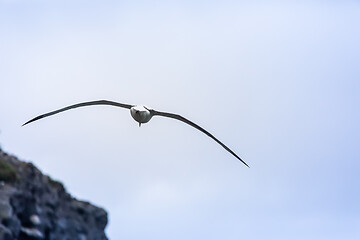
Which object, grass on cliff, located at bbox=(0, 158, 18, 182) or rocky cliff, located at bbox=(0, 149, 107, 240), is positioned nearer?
rocky cliff, located at bbox=(0, 149, 107, 240)

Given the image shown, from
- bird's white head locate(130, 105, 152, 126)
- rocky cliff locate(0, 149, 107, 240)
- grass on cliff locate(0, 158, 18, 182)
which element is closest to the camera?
bird's white head locate(130, 105, 152, 126)

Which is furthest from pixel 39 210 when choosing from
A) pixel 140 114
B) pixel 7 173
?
pixel 140 114

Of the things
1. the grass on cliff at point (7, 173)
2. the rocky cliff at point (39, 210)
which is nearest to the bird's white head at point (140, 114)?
the rocky cliff at point (39, 210)

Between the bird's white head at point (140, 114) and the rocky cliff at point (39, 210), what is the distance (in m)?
9.58

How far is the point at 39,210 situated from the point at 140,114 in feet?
35.3

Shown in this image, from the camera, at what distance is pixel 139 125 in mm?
80562

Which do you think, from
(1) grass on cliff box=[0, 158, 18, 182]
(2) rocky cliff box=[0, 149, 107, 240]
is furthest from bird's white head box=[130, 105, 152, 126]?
(1) grass on cliff box=[0, 158, 18, 182]

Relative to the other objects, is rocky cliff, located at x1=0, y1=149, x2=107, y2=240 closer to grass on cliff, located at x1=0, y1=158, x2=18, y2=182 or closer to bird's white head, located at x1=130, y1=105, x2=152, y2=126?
grass on cliff, located at x1=0, y1=158, x2=18, y2=182

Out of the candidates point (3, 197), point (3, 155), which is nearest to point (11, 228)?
point (3, 197)

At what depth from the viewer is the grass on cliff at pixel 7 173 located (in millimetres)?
84500

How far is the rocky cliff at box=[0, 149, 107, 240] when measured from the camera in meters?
82.1

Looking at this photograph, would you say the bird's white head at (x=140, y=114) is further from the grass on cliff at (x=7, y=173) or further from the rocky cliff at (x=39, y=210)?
the grass on cliff at (x=7, y=173)

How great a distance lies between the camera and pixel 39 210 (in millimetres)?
85562

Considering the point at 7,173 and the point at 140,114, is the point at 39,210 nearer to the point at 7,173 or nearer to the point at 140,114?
the point at 7,173
